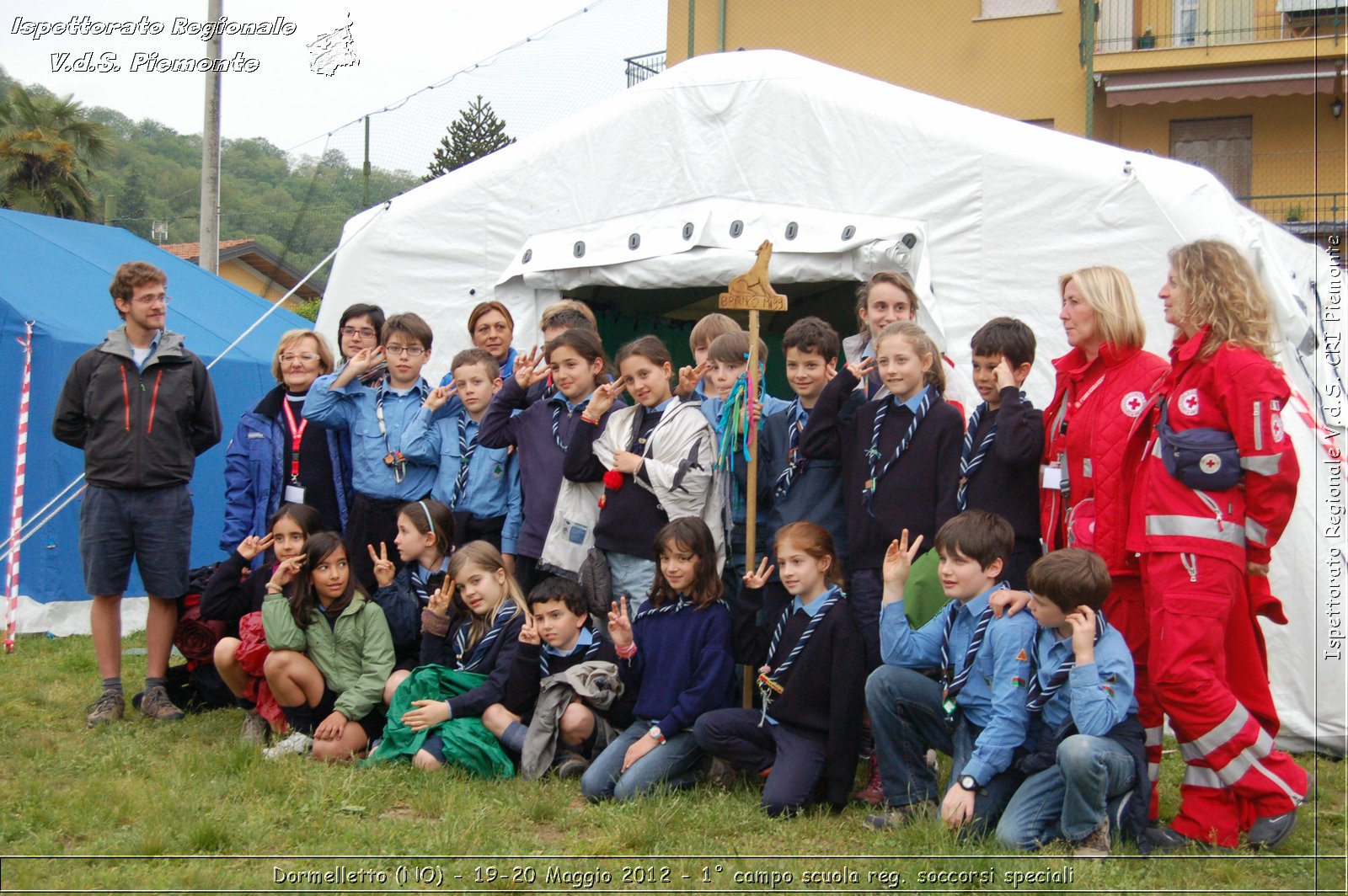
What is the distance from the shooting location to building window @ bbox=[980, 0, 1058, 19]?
16781 millimetres

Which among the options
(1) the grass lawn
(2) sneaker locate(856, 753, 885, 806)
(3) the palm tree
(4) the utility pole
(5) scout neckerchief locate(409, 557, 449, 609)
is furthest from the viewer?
(3) the palm tree

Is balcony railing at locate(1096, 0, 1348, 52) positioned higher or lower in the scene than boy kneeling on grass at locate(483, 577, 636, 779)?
higher

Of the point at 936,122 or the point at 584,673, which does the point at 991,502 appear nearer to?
the point at 584,673

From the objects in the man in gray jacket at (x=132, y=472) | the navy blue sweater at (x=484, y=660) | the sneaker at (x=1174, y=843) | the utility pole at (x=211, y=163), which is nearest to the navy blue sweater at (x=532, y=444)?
the navy blue sweater at (x=484, y=660)

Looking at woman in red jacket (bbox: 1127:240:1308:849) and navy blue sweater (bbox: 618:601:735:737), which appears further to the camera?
navy blue sweater (bbox: 618:601:735:737)

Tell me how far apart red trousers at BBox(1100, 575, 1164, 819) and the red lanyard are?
3.30m

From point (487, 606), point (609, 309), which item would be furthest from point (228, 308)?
point (487, 606)

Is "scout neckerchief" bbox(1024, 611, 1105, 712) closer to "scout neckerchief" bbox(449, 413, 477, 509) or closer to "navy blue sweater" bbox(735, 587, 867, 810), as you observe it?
"navy blue sweater" bbox(735, 587, 867, 810)

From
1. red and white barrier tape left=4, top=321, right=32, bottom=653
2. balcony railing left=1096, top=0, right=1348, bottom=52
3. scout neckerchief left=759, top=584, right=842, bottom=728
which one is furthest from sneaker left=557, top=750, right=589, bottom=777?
balcony railing left=1096, top=0, right=1348, bottom=52

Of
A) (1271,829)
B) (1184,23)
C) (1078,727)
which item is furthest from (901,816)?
(1184,23)

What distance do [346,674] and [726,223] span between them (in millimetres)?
2625

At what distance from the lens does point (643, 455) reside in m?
4.28

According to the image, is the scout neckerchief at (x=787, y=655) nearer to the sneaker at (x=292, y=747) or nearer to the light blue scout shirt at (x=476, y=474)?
the light blue scout shirt at (x=476, y=474)

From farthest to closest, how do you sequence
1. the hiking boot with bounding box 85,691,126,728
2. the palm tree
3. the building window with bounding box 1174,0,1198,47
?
the palm tree → the building window with bounding box 1174,0,1198,47 → the hiking boot with bounding box 85,691,126,728
